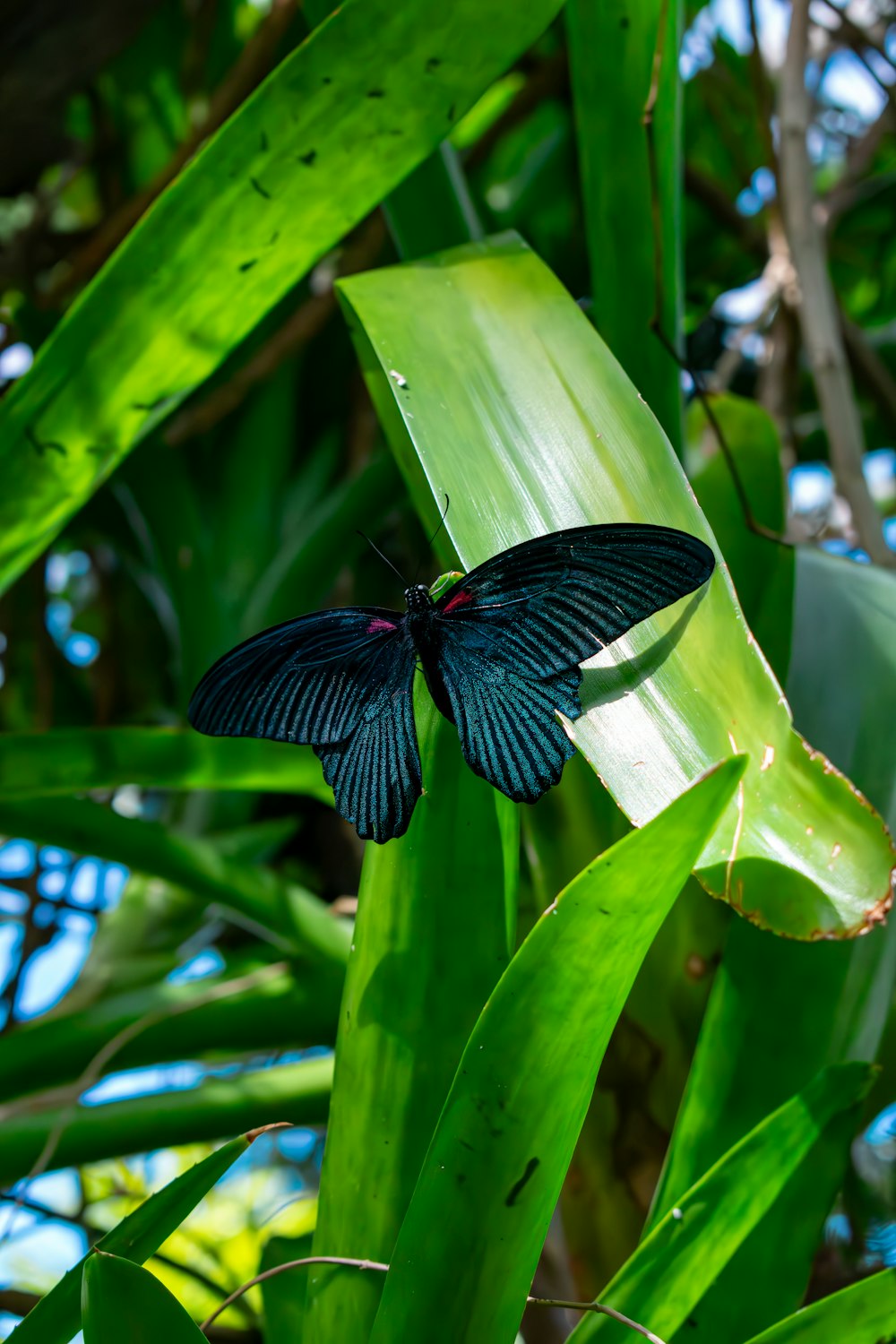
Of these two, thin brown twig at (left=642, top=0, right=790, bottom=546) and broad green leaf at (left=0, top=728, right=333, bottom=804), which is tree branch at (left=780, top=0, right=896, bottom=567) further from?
broad green leaf at (left=0, top=728, right=333, bottom=804)

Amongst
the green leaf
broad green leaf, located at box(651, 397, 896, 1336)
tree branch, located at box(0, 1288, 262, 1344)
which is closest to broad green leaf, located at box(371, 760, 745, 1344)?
broad green leaf, located at box(651, 397, 896, 1336)

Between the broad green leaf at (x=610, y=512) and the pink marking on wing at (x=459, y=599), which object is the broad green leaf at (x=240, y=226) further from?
the pink marking on wing at (x=459, y=599)

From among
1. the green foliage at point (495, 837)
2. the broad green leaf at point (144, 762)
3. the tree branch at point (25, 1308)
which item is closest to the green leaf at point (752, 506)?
the green foliage at point (495, 837)

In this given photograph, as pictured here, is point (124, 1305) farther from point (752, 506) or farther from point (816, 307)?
point (816, 307)

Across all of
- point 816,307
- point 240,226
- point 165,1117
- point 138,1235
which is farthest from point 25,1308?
point 816,307

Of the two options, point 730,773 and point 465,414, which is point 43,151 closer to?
point 465,414

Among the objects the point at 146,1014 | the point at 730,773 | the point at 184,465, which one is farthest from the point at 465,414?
the point at 184,465
